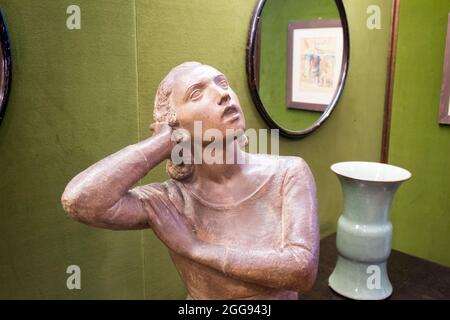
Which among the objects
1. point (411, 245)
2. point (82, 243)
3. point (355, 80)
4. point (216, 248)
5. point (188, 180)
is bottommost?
point (411, 245)

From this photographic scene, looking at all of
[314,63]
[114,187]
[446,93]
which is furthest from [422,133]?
[114,187]

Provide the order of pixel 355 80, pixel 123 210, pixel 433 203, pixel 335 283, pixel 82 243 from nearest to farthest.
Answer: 1. pixel 123 210
2. pixel 82 243
3. pixel 335 283
4. pixel 355 80
5. pixel 433 203

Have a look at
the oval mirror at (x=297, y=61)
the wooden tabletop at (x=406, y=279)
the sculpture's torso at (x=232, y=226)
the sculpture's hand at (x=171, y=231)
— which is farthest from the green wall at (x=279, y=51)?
the sculpture's hand at (x=171, y=231)

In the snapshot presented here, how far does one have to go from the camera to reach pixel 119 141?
137 centimetres

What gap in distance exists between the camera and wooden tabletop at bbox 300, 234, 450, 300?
1.49 m

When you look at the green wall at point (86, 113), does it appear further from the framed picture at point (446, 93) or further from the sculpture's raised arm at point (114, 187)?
the framed picture at point (446, 93)

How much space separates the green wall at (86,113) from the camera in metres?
1.20

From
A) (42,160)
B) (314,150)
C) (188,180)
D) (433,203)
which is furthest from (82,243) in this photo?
(433,203)

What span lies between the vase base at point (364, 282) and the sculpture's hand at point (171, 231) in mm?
706

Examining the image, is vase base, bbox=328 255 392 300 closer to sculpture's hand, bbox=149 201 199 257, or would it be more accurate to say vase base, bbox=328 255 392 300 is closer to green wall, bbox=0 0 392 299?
green wall, bbox=0 0 392 299

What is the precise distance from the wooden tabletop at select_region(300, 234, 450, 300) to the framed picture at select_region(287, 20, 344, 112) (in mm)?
628

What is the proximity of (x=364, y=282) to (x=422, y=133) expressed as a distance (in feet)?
3.56

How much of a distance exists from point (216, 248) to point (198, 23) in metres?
0.79

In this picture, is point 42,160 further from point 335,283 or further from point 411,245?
point 411,245
